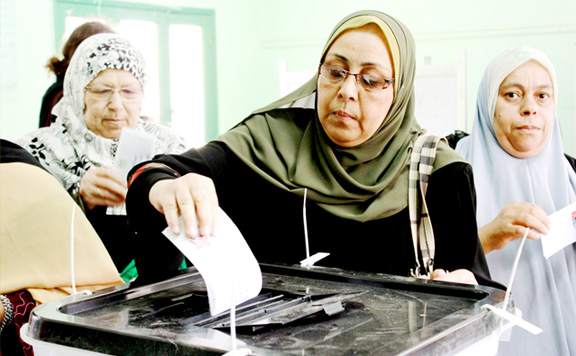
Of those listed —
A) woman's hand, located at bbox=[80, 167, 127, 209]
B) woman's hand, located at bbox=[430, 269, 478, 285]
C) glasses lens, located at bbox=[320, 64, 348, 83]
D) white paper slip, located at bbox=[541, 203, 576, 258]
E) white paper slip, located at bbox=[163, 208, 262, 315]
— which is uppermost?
glasses lens, located at bbox=[320, 64, 348, 83]

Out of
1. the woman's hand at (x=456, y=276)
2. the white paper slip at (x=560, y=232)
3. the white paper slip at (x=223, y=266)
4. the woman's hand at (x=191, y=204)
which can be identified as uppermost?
the woman's hand at (x=191, y=204)

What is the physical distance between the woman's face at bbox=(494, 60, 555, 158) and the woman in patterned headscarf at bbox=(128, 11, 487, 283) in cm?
61

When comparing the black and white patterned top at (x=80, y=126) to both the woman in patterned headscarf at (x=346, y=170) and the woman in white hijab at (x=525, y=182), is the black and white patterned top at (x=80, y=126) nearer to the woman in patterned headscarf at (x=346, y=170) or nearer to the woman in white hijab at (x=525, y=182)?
the woman in patterned headscarf at (x=346, y=170)

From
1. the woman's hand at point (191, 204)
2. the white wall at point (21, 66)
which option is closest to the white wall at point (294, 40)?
the white wall at point (21, 66)

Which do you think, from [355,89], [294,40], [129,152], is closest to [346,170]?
[355,89]

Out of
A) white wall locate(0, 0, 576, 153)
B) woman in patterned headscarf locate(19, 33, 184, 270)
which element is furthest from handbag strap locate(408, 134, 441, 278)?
white wall locate(0, 0, 576, 153)

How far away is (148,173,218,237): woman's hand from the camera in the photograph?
83cm

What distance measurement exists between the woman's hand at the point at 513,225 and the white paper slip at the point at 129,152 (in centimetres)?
100


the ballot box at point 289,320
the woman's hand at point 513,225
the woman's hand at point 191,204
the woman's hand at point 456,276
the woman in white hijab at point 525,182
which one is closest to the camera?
the ballot box at point 289,320

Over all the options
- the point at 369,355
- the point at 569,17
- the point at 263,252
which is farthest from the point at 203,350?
the point at 569,17

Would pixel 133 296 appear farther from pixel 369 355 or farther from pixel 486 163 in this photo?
pixel 486 163

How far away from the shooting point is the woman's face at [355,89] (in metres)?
1.48

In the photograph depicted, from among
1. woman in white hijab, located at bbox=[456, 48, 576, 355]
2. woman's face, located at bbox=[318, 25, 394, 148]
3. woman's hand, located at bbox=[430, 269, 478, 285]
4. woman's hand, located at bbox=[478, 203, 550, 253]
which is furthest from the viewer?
woman in white hijab, located at bbox=[456, 48, 576, 355]

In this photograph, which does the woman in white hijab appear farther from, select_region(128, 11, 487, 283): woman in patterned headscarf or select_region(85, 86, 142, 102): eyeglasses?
select_region(85, 86, 142, 102): eyeglasses
